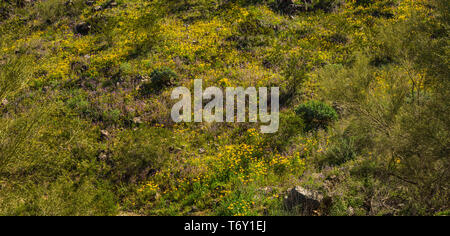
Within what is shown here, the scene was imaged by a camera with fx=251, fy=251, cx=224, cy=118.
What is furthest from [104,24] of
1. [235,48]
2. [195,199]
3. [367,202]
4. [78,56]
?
[367,202]

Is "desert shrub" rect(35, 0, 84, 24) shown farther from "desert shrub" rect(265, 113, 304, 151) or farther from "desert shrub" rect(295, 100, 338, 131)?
"desert shrub" rect(295, 100, 338, 131)

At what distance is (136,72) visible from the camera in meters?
12.7

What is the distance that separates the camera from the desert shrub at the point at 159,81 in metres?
11.7

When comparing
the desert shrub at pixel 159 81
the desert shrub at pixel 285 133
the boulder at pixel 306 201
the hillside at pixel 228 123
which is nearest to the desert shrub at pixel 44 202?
the hillside at pixel 228 123

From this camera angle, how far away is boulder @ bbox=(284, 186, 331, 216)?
5.60m

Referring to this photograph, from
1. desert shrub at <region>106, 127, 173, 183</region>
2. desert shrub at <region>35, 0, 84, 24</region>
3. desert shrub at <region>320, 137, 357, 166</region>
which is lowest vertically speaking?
desert shrub at <region>106, 127, 173, 183</region>

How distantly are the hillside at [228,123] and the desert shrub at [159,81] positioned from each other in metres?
0.06

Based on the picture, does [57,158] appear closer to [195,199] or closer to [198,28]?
[195,199]

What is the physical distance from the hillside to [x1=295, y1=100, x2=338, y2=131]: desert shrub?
0.20 feet

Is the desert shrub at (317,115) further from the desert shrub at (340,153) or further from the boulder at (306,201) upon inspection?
the boulder at (306,201)

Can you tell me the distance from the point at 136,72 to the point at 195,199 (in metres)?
8.26

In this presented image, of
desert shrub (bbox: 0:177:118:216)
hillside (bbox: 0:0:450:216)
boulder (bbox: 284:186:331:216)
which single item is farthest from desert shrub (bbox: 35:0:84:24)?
boulder (bbox: 284:186:331:216)

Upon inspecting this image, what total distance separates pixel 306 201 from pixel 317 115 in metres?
4.30

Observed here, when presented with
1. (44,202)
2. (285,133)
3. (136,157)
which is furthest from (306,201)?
(44,202)
